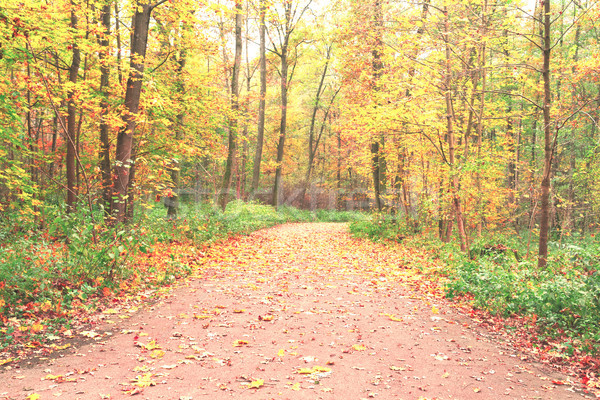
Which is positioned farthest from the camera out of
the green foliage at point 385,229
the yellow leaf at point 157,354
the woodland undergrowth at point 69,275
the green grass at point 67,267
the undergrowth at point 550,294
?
the green foliage at point 385,229

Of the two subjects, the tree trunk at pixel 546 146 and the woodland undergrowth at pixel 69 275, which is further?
the tree trunk at pixel 546 146

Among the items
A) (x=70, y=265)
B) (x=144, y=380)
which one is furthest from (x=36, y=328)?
(x=144, y=380)

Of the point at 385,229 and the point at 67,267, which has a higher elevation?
the point at 67,267

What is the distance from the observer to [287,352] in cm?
428

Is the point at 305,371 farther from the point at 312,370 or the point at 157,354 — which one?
the point at 157,354

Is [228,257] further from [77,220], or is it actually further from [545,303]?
[545,303]

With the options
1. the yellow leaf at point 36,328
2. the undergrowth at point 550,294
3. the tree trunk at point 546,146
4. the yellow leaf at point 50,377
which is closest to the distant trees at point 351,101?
the tree trunk at point 546,146

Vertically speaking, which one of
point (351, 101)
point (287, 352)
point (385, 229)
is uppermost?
point (351, 101)

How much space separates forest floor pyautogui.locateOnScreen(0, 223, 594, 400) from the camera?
3.41m

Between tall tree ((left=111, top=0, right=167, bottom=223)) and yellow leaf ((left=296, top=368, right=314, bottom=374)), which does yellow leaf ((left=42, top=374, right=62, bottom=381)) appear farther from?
tall tree ((left=111, top=0, right=167, bottom=223))

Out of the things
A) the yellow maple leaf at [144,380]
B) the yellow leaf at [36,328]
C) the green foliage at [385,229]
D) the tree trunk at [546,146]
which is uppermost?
the tree trunk at [546,146]

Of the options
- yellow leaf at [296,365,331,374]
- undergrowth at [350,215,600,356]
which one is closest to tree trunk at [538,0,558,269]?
undergrowth at [350,215,600,356]

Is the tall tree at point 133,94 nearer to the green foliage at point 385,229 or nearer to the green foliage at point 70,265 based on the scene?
the green foliage at point 70,265

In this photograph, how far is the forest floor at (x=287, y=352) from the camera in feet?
11.2
